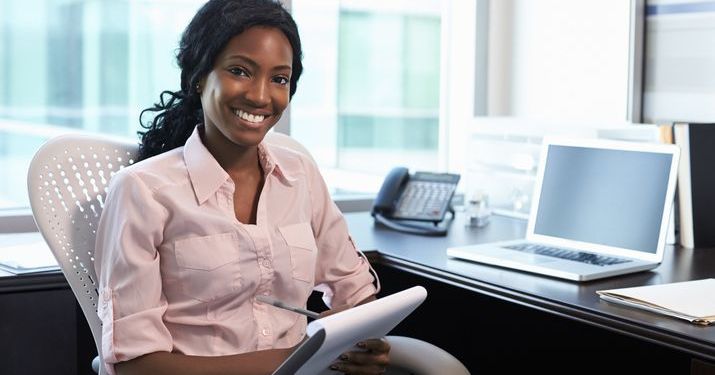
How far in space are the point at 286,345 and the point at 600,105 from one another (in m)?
1.40

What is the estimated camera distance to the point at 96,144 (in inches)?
70.6

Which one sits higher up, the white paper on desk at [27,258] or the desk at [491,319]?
the white paper on desk at [27,258]

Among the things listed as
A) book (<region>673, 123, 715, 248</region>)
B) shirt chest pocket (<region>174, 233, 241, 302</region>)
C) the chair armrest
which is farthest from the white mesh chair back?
book (<region>673, 123, 715, 248</region>)

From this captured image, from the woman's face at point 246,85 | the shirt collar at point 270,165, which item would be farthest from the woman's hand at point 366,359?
the woman's face at point 246,85

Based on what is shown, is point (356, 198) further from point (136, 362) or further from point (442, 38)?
point (136, 362)

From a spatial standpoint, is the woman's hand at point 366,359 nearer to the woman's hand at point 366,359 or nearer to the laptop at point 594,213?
the woman's hand at point 366,359

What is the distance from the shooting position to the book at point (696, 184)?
2.30m

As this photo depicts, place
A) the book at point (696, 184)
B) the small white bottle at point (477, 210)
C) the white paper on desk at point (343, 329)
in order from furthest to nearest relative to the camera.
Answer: the small white bottle at point (477, 210) < the book at point (696, 184) < the white paper on desk at point (343, 329)

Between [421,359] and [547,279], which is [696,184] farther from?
[421,359]

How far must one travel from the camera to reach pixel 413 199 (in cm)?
256

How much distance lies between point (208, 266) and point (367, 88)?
1.57 meters

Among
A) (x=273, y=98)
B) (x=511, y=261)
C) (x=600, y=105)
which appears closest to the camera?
(x=273, y=98)

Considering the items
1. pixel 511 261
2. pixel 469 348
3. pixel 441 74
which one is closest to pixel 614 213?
pixel 511 261

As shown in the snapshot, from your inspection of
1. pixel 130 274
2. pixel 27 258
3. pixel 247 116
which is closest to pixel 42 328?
pixel 27 258
